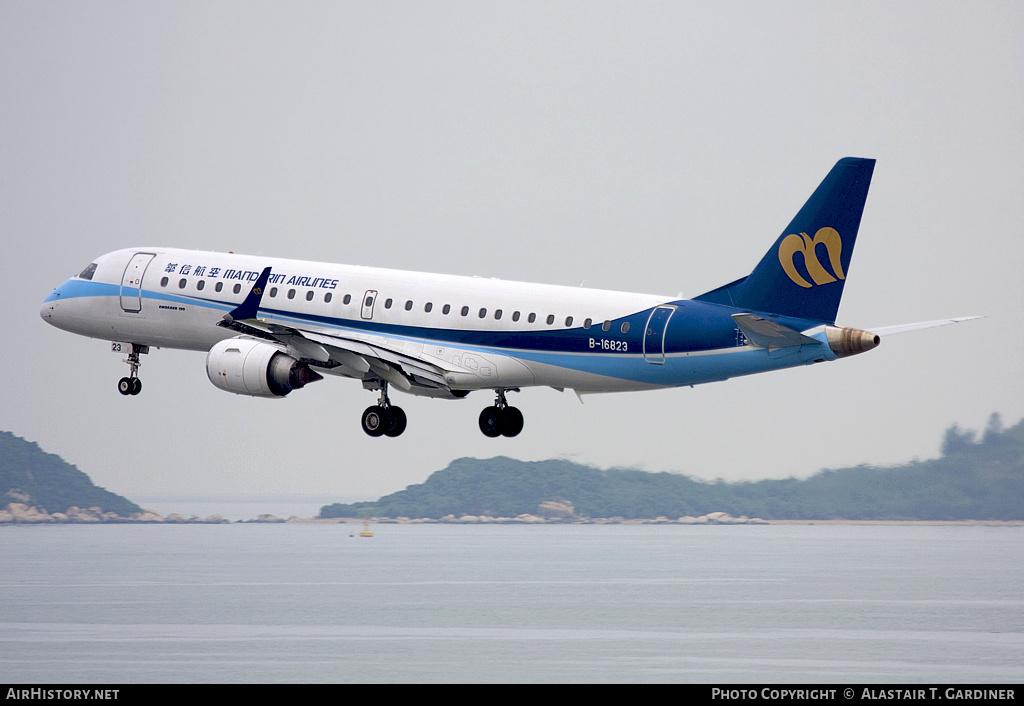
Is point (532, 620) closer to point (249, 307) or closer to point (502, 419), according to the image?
point (502, 419)

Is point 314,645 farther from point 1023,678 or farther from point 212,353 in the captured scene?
point 212,353

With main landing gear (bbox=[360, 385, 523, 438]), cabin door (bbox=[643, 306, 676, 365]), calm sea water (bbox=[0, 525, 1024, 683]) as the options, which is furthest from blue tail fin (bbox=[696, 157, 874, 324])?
calm sea water (bbox=[0, 525, 1024, 683])

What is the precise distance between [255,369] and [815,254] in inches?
735

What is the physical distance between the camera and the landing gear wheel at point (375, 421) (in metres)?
46.7

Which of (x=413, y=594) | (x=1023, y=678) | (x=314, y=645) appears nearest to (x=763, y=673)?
(x=1023, y=678)

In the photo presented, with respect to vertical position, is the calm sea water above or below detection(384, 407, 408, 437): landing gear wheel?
below

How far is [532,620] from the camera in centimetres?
13012

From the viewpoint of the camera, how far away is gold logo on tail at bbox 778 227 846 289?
38875 mm

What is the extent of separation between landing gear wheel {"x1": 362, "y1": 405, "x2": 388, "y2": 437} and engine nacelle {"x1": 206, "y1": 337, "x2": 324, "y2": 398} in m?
2.72

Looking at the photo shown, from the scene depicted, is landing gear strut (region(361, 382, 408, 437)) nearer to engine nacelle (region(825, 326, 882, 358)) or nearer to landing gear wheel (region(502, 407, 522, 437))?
landing gear wheel (region(502, 407, 522, 437))

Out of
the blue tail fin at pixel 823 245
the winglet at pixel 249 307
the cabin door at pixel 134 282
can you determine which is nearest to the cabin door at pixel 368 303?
the winglet at pixel 249 307

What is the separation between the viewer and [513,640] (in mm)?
110812

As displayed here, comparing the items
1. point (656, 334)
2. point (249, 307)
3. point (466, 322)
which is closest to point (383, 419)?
point (466, 322)

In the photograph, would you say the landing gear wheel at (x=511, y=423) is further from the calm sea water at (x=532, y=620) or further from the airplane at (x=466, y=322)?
the calm sea water at (x=532, y=620)
